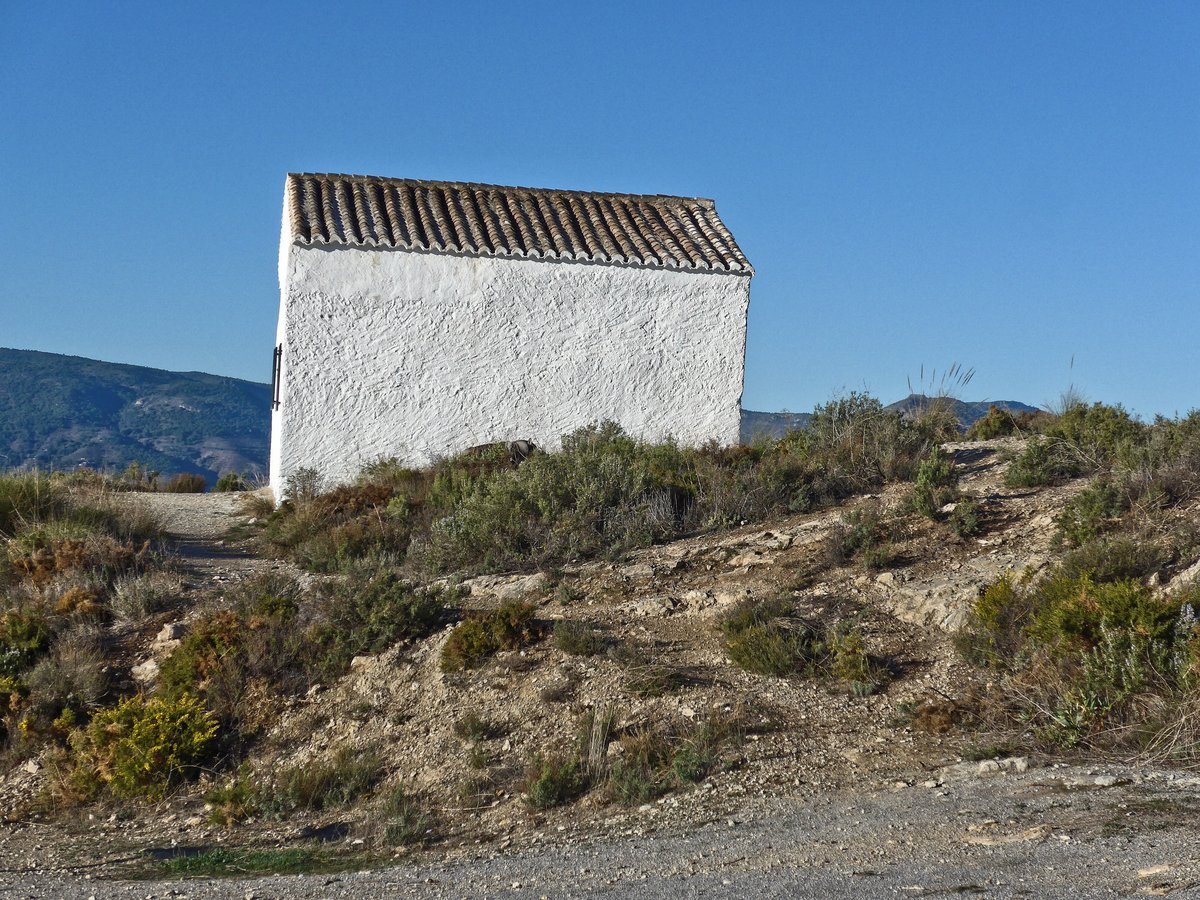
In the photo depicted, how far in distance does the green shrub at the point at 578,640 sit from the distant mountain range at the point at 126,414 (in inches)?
2348

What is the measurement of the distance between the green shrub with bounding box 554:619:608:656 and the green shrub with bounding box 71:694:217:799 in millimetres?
2673

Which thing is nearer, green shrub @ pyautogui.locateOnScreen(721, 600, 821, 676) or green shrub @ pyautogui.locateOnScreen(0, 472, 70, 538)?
green shrub @ pyautogui.locateOnScreen(721, 600, 821, 676)

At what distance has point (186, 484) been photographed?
2038cm

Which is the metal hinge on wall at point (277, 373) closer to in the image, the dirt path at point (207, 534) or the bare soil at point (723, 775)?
the dirt path at point (207, 534)

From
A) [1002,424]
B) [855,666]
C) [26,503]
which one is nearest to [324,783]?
[855,666]

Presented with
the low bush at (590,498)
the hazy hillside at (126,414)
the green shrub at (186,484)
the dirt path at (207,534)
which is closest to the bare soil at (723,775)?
the low bush at (590,498)

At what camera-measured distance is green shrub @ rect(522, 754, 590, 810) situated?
23.0 ft

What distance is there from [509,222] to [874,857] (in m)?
13.0

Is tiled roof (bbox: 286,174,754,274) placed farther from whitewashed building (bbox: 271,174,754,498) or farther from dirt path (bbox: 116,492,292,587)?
dirt path (bbox: 116,492,292,587)

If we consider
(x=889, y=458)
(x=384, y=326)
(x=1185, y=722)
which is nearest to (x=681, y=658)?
(x=1185, y=722)

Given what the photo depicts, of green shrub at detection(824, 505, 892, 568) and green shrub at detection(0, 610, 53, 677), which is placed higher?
green shrub at detection(824, 505, 892, 568)

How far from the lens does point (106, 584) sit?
1100 centimetres

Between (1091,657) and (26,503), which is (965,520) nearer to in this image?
(1091,657)

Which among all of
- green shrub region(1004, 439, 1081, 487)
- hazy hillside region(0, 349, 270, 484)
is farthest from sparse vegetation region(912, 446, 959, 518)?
hazy hillside region(0, 349, 270, 484)
